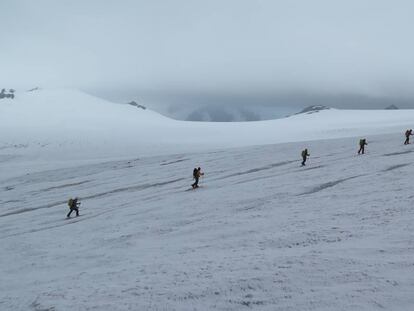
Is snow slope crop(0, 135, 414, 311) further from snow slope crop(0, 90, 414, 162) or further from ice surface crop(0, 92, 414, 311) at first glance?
snow slope crop(0, 90, 414, 162)

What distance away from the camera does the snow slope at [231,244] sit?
11.0 metres

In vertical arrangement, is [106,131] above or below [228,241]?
above

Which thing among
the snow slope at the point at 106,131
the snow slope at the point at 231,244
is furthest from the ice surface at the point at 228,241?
the snow slope at the point at 106,131

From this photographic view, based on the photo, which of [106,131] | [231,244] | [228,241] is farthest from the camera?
[106,131]

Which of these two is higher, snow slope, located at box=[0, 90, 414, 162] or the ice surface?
snow slope, located at box=[0, 90, 414, 162]

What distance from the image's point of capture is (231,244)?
15344 mm

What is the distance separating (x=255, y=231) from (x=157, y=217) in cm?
655

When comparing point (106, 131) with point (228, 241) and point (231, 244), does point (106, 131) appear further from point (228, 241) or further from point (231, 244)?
point (231, 244)

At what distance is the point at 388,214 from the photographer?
16.1 meters

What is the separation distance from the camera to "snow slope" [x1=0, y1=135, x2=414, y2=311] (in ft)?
36.1

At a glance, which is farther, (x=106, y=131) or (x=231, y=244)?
(x=106, y=131)

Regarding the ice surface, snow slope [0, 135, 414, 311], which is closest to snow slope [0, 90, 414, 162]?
the ice surface

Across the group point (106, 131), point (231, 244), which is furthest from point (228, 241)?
point (106, 131)

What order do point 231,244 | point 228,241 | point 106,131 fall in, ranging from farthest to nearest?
point 106,131
point 228,241
point 231,244
